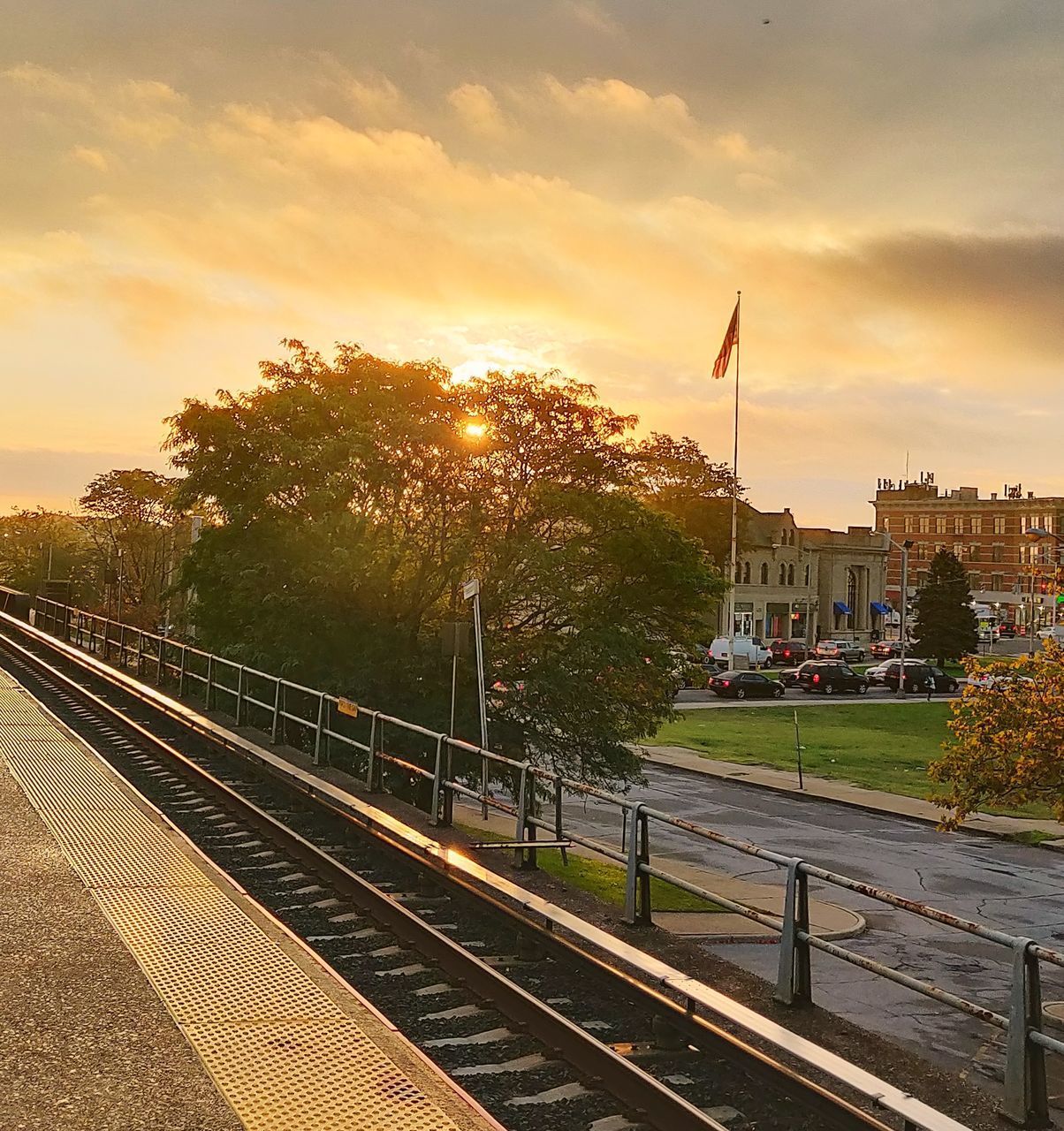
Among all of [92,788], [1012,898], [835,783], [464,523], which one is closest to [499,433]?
[464,523]

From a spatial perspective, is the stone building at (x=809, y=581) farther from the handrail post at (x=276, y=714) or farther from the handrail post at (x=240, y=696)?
the handrail post at (x=276, y=714)

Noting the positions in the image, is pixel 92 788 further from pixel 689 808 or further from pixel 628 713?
pixel 689 808

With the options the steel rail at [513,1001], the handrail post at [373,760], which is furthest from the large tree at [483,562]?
the steel rail at [513,1001]

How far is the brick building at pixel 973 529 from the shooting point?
153 m

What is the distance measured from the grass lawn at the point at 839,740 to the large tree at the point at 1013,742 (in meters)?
15.9

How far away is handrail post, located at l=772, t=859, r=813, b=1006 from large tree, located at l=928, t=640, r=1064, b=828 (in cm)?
604

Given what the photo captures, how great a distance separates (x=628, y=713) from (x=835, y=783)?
13.0 metres

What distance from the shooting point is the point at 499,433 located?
22672 millimetres

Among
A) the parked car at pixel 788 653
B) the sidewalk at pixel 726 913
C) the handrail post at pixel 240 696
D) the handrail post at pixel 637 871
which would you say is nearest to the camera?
the handrail post at pixel 637 871

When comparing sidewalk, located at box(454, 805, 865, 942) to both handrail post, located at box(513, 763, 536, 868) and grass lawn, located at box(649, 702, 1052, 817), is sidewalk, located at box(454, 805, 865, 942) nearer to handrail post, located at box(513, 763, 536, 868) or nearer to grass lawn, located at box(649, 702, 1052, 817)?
handrail post, located at box(513, 763, 536, 868)

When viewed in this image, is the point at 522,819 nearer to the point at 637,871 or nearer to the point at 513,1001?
the point at 637,871

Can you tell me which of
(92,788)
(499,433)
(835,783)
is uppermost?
(499,433)

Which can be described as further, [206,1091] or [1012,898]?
[1012,898]

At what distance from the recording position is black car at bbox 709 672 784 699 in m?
61.9
